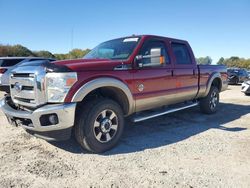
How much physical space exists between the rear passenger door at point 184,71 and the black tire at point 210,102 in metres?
0.89

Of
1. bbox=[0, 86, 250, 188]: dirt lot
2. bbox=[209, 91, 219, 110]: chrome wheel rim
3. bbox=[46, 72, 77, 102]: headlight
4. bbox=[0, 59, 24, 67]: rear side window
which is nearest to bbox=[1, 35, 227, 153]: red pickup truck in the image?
bbox=[46, 72, 77, 102]: headlight

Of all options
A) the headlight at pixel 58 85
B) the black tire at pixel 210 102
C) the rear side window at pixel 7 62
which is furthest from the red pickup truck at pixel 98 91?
the rear side window at pixel 7 62

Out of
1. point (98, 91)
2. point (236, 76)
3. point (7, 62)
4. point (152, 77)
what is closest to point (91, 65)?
point (98, 91)

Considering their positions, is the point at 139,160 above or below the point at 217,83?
below

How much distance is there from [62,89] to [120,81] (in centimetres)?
107

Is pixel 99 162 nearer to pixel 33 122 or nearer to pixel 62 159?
pixel 62 159

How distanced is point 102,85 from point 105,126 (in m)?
0.70

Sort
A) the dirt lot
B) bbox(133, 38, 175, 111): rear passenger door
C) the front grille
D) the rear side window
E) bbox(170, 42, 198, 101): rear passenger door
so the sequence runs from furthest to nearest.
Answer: the rear side window → bbox(170, 42, 198, 101): rear passenger door → bbox(133, 38, 175, 111): rear passenger door → the front grille → the dirt lot

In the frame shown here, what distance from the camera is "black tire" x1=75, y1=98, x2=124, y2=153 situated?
3.96 metres

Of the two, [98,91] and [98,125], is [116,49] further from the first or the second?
[98,125]

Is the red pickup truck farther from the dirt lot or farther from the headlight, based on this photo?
the dirt lot

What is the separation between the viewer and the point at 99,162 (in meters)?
3.79

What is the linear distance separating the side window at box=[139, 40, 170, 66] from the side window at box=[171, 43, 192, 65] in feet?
1.72

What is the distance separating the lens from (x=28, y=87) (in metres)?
3.98
